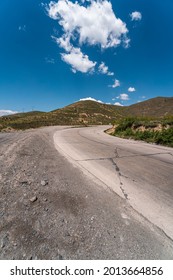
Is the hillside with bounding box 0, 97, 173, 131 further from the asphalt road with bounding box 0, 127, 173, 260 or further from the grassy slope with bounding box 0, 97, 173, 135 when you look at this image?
the asphalt road with bounding box 0, 127, 173, 260

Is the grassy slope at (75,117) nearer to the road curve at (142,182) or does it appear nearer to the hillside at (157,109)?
the hillside at (157,109)

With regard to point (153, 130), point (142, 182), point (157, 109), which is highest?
point (157, 109)

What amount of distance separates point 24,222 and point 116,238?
4.88 ft

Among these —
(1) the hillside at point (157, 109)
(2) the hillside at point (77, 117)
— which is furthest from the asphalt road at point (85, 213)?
(1) the hillside at point (157, 109)

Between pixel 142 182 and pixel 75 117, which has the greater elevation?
pixel 75 117

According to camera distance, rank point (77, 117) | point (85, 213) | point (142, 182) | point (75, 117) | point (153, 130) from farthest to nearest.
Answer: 1. point (77, 117)
2. point (75, 117)
3. point (153, 130)
4. point (142, 182)
5. point (85, 213)

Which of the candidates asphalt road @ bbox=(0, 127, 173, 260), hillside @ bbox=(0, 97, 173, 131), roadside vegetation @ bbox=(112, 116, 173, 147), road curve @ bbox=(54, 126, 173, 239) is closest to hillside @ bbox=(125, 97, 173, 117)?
hillside @ bbox=(0, 97, 173, 131)

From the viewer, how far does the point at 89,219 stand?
2854mm

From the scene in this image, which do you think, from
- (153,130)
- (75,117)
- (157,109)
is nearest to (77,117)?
(75,117)

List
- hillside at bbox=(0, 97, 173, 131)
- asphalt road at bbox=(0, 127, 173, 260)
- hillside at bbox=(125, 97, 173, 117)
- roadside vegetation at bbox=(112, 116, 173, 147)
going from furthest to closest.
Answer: hillside at bbox=(125, 97, 173, 117) → hillside at bbox=(0, 97, 173, 131) → roadside vegetation at bbox=(112, 116, 173, 147) → asphalt road at bbox=(0, 127, 173, 260)

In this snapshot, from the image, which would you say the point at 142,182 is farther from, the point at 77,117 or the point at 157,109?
the point at 157,109

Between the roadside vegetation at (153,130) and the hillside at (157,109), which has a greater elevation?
the hillside at (157,109)
